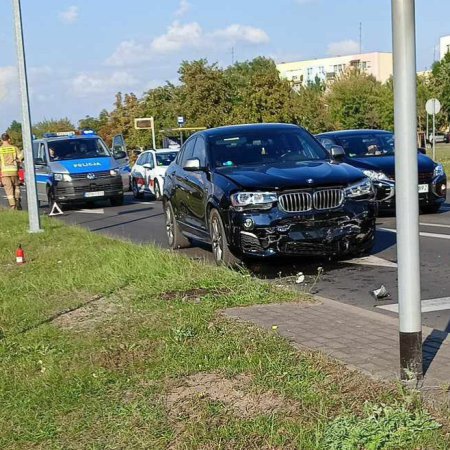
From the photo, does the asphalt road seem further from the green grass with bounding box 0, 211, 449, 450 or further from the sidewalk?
the green grass with bounding box 0, 211, 449, 450

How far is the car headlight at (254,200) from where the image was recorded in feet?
28.6

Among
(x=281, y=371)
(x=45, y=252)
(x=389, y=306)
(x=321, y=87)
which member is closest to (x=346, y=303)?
(x=389, y=306)

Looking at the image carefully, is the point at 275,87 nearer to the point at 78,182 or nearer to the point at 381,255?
the point at 78,182

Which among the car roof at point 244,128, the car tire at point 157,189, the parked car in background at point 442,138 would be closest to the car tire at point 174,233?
the car roof at point 244,128

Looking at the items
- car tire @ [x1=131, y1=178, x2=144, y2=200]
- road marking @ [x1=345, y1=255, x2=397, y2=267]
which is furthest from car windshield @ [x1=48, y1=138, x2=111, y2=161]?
road marking @ [x1=345, y1=255, x2=397, y2=267]

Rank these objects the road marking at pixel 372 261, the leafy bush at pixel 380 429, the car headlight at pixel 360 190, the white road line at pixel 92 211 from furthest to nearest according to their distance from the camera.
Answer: the white road line at pixel 92 211 → the road marking at pixel 372 261 → the car headlight at pixel 360 190 → the leafy bush at pixel 380 429

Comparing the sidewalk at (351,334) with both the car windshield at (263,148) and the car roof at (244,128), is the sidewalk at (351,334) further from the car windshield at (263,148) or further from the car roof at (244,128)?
the car roof at (244,128)

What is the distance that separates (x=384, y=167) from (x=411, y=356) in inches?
405

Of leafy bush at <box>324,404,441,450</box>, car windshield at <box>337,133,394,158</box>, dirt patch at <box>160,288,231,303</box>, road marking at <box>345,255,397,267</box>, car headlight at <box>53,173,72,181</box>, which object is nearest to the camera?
leafy bush at <box>324,404,441,450</box>

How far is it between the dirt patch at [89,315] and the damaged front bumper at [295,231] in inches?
77.8

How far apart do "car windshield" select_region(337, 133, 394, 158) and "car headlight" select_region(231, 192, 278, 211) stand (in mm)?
7120

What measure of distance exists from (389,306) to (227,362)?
2.57 meters

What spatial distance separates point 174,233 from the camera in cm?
1202

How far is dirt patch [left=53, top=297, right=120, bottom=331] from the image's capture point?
6589 mm
